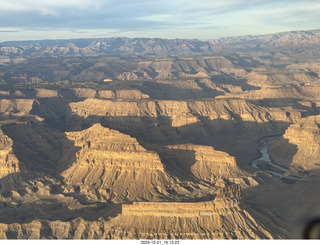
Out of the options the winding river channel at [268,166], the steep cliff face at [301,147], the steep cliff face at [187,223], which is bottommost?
the winding river channel at [268,166]

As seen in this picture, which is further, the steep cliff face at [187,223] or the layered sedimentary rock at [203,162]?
the layered sedimentary rock at [203,162]

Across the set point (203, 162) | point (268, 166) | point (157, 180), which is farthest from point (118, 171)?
point (268, 166)

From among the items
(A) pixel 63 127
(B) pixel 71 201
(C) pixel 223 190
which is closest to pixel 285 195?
(C) pixel 223 190

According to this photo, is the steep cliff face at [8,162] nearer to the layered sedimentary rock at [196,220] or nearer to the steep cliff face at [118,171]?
the steep cliff face at [118,171]

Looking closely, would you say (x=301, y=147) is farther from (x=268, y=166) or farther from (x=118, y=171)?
(x=118, y=171)

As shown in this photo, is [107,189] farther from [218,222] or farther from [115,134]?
[218,222]

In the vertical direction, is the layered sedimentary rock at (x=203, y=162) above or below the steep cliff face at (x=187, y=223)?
below

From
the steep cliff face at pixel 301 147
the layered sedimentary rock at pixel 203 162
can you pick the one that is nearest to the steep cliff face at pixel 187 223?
the layered sedimentary rock at pixel 203 162
